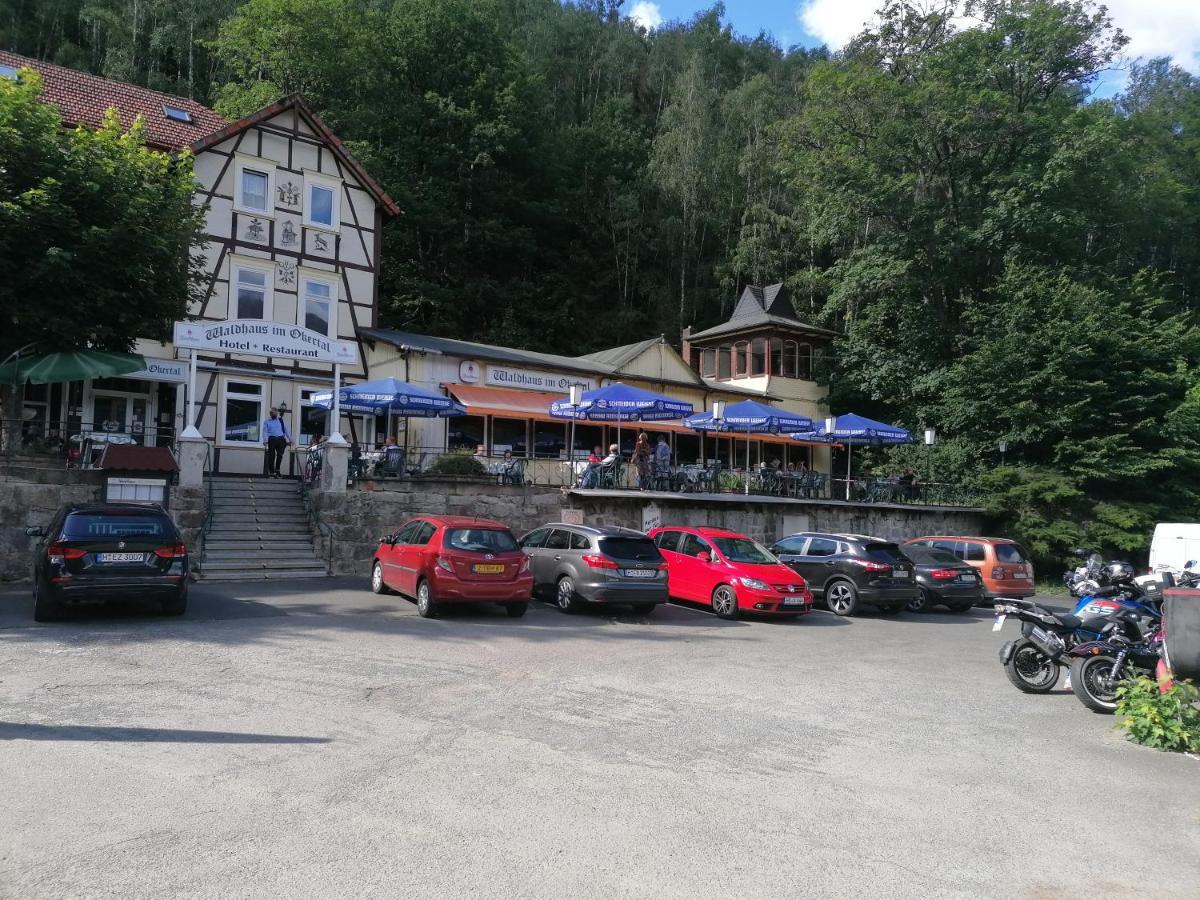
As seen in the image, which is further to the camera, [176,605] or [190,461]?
[190,461]

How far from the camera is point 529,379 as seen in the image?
2848 centimetres

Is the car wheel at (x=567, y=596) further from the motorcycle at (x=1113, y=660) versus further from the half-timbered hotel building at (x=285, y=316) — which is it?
the motorcycle at (x=1113, y=660)

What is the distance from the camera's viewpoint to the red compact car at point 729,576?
591 inches

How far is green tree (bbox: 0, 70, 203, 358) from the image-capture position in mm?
16219

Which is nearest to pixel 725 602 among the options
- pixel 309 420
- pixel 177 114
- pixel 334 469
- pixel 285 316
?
pixel 334 469

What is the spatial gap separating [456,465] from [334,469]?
9.68 feet

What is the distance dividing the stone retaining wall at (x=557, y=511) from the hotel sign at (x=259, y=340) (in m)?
3.04

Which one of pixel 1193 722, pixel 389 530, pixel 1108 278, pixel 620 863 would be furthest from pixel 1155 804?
pixel 1108 278

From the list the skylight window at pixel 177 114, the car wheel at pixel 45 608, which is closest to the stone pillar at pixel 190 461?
the car wheel at pixel 45 608

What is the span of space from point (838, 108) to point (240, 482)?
31435mm

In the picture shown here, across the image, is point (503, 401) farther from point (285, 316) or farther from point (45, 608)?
point (45, 608)

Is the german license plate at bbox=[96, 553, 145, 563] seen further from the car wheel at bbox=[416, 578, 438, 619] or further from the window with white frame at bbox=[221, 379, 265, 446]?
the window with white frame at bbox=[221, 379, 265, 446]

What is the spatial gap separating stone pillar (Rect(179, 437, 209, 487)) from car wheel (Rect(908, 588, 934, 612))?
14.5 m

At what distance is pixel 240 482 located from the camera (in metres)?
19.4
